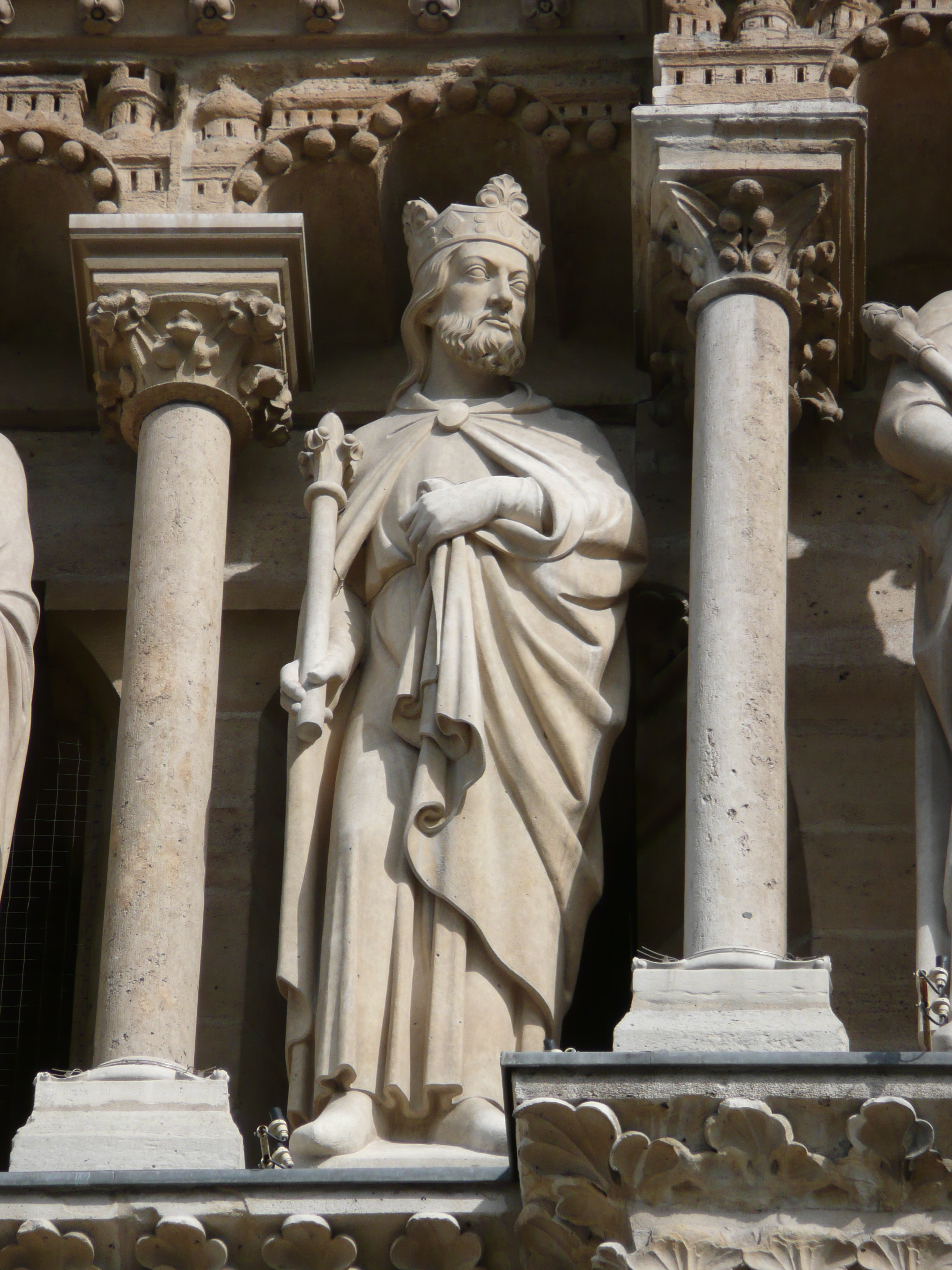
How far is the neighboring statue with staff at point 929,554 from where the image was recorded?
287 inches

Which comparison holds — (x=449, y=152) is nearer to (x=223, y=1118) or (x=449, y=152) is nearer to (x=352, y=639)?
(x=352, y=639)

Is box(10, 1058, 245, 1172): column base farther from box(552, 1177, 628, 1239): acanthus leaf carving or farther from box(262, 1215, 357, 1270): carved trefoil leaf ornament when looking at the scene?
box(552, 1177, 628, 1239): acanthus leaf carving

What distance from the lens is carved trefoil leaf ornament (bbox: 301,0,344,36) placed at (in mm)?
8805

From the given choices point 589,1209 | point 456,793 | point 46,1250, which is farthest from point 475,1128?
point 46,1250

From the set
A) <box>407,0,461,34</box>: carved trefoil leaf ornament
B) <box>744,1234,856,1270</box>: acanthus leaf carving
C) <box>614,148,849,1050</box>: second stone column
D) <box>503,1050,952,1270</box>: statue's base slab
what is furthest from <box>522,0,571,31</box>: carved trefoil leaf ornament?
<box>744,1234,856,1270</box>: acanthus leaf carving

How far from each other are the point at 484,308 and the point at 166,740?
1503 mm

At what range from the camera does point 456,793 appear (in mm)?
7406

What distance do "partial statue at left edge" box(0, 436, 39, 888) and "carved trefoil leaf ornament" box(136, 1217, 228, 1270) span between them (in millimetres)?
1306

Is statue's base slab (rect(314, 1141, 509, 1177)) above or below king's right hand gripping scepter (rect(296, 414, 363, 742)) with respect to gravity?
below

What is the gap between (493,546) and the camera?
25.4ft

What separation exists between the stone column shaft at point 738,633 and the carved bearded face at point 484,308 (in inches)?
22.3

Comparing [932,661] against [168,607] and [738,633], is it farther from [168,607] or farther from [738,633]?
[168,607]

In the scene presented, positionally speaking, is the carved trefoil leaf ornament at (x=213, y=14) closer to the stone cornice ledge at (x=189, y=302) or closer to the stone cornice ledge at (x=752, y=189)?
the stone cornice ledge at (x=189, y=302)

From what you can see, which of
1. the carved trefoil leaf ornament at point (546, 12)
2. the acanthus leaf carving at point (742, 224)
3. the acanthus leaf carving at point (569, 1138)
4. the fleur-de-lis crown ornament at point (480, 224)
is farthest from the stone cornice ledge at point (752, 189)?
the acanthus leaf carving at point (569, 1138)
